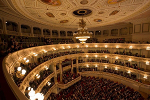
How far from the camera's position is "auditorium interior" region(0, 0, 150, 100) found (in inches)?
344

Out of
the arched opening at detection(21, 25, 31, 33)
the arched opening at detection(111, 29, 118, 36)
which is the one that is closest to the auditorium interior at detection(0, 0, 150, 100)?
the arched opening at detection(111, 29, 118, 36)

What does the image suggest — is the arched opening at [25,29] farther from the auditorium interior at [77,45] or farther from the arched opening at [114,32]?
the arched opening at [114,32]

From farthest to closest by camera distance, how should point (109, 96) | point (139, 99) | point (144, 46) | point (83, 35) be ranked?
1. point (144, 46)
2. point (109, 96)
3. point (139, 99)
4. point (83, 35)

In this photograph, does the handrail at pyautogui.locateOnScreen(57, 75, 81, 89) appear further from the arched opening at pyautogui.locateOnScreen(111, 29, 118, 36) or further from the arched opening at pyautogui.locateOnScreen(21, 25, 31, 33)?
the arched opening at pyautogui.locateOnScreen(111, 29, 118, 36)

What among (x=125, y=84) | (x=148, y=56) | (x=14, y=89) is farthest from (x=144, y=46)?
(x=14, y=89)

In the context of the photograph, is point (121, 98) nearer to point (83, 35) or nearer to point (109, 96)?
point (109, 96)

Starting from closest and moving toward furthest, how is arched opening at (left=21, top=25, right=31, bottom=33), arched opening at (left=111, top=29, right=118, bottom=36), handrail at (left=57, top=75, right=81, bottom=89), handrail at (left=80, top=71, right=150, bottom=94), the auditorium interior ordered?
1. the auditorium interior
2. handrail at (left=80, top=71, right=150, bottom=94)
3. handrail at (left=57, top=75, right=81, bottom=89)
4. arched opening at (left=21, top=25, right=31, bottom=33)
5. arched opening at (left=111, top=29, right=118, bottom=36)

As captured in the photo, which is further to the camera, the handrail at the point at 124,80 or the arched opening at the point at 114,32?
the arched opening at the point at 114,32

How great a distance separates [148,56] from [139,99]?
8.34 metres

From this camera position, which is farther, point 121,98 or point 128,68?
point 128,68

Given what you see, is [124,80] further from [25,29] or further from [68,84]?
[25,29]

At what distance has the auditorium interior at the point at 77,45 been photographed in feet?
28.7

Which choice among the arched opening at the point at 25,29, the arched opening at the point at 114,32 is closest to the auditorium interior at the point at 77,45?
the arched opening at the point at 114,32

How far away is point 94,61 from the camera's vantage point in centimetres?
2248
